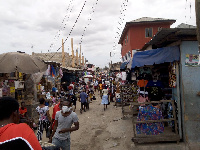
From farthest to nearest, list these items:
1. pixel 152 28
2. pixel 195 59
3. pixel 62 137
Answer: pixel 152 28
pixel 195 59
pixel 62 137

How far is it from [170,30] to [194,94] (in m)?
2.16

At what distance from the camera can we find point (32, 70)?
204 inches

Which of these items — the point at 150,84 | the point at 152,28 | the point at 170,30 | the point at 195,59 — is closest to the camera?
the point at 170,30

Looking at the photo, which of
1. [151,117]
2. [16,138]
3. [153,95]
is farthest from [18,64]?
[153,95]

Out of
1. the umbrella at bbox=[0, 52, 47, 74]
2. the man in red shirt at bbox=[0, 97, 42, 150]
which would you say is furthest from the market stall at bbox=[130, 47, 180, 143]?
the man in red shirt at bbox=[0, 97, 42, 150]

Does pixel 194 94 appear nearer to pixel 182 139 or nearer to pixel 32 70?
pixel 182 139

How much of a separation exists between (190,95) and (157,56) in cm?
158

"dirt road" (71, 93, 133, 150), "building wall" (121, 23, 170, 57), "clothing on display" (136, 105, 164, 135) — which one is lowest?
"dirt road" (71, 93, 133, 150)

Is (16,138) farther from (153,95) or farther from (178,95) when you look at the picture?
(153,95)

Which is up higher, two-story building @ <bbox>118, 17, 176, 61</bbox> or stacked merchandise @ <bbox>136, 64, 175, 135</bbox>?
two-story building @ <bbox>118, 17, 176, 61</bbox>

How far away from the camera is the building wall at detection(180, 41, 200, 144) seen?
5637mm

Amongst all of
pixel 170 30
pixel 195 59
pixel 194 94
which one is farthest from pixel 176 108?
pixel 170 30

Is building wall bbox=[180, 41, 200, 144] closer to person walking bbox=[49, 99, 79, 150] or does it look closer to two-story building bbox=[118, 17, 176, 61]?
person walking bbox=[49, 99, 79, 150]

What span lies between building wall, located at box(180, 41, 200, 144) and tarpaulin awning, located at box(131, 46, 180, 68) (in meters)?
0.23
